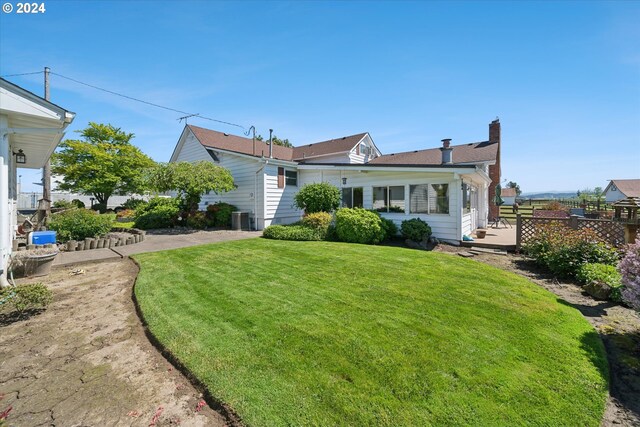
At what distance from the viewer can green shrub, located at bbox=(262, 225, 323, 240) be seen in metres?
11.0

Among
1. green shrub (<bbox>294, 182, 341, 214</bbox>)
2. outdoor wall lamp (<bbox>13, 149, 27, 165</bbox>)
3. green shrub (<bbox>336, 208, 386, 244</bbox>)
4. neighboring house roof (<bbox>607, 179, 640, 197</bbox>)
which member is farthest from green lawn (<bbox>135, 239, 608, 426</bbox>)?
neighboring house roof (<bbox>607, 179, 640, 197</bbox>)

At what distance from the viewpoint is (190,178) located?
13.4 meters

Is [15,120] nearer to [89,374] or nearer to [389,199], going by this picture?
[89,374]

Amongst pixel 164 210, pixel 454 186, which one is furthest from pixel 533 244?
pixel 164 210

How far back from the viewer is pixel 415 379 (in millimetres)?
2744

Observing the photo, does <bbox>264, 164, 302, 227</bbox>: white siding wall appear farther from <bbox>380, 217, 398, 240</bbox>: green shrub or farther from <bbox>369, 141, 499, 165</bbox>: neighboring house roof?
<bbox>369, 141, 499, 165</bbox>: neighboring house roof

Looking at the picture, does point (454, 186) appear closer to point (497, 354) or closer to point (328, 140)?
point (497, 354)

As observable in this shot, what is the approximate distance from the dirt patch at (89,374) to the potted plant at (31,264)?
2310 mm

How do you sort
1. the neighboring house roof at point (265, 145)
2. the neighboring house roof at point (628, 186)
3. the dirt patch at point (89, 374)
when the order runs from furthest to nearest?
the neighboring house roof at point (628, 186) → the neighboring house roof at point (265, 145) → the dirt patch at point (89, 374)

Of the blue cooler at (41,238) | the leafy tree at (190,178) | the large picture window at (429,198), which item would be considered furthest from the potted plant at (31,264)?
the large picture window at (429,198)

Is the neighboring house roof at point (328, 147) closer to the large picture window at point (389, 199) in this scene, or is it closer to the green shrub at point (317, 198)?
the large picture window at point (389, 199)

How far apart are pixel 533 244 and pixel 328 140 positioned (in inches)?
746

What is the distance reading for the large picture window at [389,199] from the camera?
39.8 feet

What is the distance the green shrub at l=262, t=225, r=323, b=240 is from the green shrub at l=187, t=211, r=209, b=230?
5144 millimetres
